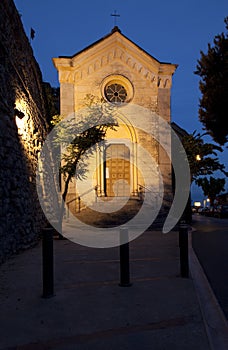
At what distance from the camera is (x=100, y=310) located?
138 inches

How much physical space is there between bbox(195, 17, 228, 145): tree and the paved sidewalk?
12534 millimetres

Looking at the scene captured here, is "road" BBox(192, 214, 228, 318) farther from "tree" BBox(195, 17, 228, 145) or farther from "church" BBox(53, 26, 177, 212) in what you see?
"tree" BBox(195, 17, 228, 145)

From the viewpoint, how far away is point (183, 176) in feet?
60.5

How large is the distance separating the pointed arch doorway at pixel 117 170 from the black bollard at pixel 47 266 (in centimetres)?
1351

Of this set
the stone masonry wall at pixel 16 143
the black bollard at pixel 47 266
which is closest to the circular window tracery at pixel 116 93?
the stone masonry wall at pixel 16 143

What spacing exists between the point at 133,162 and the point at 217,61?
7376 mm

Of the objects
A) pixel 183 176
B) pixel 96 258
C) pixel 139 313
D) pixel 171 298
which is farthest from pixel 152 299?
pixel 183 176

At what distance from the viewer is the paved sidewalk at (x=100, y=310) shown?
2.77 metres

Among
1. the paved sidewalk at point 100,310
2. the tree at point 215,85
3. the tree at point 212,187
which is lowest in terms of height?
the paved sidewalk at point 100,310

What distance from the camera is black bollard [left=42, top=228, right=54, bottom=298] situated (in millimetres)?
3980

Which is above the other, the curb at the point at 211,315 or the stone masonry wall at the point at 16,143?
the stone masonry wall at the point at 16,143

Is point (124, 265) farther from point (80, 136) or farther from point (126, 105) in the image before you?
point (126, 105)

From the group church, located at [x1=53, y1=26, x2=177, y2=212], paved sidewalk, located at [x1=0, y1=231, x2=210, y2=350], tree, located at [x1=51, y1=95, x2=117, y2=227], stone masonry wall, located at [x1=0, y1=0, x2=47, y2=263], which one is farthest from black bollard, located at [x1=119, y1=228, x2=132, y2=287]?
church, located at [x1=53, y1=26, x2=177, y2=212]

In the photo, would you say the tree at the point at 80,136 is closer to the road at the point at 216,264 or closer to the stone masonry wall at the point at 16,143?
the stone masonry wall at the point at 16,143
